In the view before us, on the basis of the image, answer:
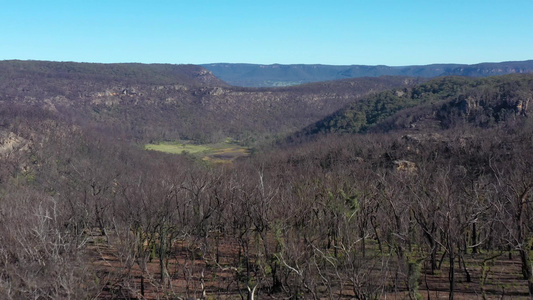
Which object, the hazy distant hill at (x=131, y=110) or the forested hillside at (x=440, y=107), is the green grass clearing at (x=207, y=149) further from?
the forested hillside at (x=440, y=107)

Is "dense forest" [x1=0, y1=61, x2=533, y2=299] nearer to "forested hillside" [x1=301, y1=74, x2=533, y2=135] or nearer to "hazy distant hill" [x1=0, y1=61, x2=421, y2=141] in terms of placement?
"forested hillside" [x1=301, y1=74, x2=533, y2=135]

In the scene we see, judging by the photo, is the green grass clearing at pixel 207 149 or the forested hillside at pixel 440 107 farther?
the green grass clearing at pixel 207 149

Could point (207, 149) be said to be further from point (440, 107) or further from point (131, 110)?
point (440, 107)

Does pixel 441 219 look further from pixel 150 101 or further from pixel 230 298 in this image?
pixel 150 101

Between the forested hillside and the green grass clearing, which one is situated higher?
the forested hillside

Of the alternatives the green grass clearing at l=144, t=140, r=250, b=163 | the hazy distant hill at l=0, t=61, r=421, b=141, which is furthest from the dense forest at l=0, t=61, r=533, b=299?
the green grass clearing at l=144, t=140, r=250, b=163

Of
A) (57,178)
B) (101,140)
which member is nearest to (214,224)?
A: (57,178)

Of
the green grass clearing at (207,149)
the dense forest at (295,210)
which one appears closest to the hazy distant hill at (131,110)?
the dense forest at (295,210)

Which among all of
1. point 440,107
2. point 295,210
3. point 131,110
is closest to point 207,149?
point 131,110
